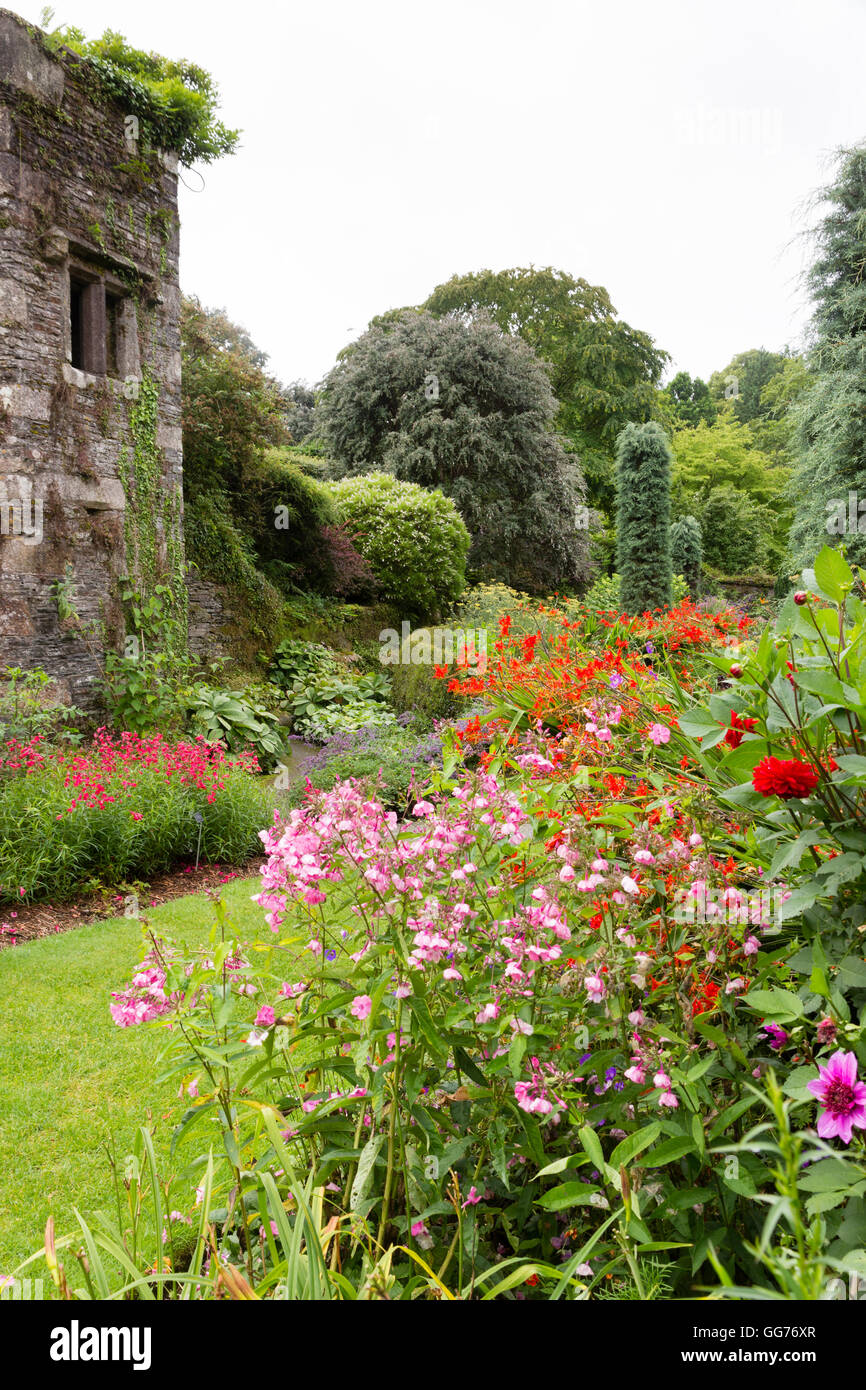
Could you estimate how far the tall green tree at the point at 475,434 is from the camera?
55.3ft

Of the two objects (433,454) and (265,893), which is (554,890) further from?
(433,454)

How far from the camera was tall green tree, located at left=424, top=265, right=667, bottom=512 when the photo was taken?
2241 cm

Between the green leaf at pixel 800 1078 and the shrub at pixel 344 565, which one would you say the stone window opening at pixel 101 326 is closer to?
the shrub at pixel 344 565

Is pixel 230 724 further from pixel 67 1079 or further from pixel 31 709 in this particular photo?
pixel 67 1079

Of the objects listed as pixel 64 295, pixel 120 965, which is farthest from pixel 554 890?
pixel 64 295

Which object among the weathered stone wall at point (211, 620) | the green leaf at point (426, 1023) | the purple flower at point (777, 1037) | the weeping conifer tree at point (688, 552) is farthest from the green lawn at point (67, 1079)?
the weeping conifer tree at point (688, 552)

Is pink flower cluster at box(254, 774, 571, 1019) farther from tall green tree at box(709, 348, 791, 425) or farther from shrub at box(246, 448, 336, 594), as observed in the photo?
tall green tree at box(709, 348, 791, 425)

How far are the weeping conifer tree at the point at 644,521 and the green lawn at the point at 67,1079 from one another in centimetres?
1209

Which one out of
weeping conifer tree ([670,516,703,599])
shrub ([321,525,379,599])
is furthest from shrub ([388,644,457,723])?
weeping conifer tree ([670,516,703,599])

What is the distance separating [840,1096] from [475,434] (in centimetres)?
1646

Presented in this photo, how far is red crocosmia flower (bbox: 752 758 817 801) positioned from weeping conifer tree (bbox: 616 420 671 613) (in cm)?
1406

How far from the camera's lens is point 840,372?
1085 centimetres
